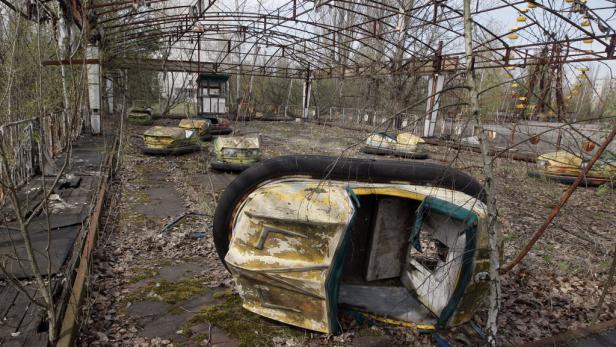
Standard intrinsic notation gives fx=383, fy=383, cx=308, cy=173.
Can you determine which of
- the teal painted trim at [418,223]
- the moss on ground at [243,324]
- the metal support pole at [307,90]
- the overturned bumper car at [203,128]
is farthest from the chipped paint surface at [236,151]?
the metal support pole at [307,90]

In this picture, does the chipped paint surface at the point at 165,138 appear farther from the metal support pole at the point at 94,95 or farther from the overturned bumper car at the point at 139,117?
the overturned bumper car at the point at 139,117

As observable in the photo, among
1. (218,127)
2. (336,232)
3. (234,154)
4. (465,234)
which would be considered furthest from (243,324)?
(218,127)

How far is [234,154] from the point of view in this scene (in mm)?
8406

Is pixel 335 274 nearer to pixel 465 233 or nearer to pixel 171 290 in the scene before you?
pixel 465 233

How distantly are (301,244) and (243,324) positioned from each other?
0.87 metres

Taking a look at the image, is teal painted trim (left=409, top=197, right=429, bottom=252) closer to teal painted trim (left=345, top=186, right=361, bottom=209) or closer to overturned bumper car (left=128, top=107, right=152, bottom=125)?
teal painted trim (left=345, top=186, right=361, bottom=209)

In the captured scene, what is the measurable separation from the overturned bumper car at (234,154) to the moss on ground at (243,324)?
532 cm

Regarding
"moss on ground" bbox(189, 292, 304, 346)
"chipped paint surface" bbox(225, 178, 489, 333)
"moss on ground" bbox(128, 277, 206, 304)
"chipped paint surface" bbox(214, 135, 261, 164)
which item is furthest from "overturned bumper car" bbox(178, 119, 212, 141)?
"chipped paint surface" bbox(225, 178, 489, 333)

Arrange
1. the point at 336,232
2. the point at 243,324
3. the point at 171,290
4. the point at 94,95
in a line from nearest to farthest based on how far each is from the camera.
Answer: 1. the point at 336,232
2. the point at 243,324
3. the point at 171,290
4. the point at 94,95

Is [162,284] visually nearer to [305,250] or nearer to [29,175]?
[305,250]

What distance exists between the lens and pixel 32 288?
2.86 meters

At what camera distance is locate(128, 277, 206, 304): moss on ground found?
3299 mm

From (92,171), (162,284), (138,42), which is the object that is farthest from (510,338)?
(138,42)

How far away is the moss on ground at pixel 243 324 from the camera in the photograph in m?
2.75
